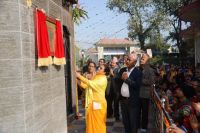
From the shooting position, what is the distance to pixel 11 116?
19.8ft

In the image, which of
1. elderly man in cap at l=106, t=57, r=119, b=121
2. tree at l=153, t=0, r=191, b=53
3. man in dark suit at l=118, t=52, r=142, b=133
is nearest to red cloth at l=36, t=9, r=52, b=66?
man in dark suit at l=118, t=52, r=142, b=133

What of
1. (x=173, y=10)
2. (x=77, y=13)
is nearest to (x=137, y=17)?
(x=173, y=10)

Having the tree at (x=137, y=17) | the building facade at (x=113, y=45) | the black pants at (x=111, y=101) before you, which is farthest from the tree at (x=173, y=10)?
the building facade at (x=113, y=45)

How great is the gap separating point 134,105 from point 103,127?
864mm

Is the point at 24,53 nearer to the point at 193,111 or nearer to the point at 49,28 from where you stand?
the point at 49,28

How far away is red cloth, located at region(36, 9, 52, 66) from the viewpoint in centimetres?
695

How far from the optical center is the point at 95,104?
8547mm

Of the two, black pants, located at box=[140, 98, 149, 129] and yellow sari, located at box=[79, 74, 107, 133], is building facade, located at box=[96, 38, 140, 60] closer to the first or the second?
black pants, located at box=[140, 98, 149, 129]

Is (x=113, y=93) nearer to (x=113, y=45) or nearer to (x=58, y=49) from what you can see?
(x=58, y=49)

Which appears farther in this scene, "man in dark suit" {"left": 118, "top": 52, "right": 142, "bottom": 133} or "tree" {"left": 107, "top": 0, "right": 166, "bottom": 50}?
"tree" {"left": 107, "top": 0, "right": 166, "bottom": 50}

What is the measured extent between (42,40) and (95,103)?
80.1 inches

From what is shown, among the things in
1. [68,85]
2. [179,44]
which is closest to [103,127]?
[68,85]

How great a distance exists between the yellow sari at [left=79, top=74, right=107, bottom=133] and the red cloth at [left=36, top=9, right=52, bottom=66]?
54.7 inches

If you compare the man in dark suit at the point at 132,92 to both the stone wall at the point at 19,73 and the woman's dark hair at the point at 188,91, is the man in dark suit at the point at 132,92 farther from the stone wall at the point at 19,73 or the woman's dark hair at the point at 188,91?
the stone wall at the point at 19,73
